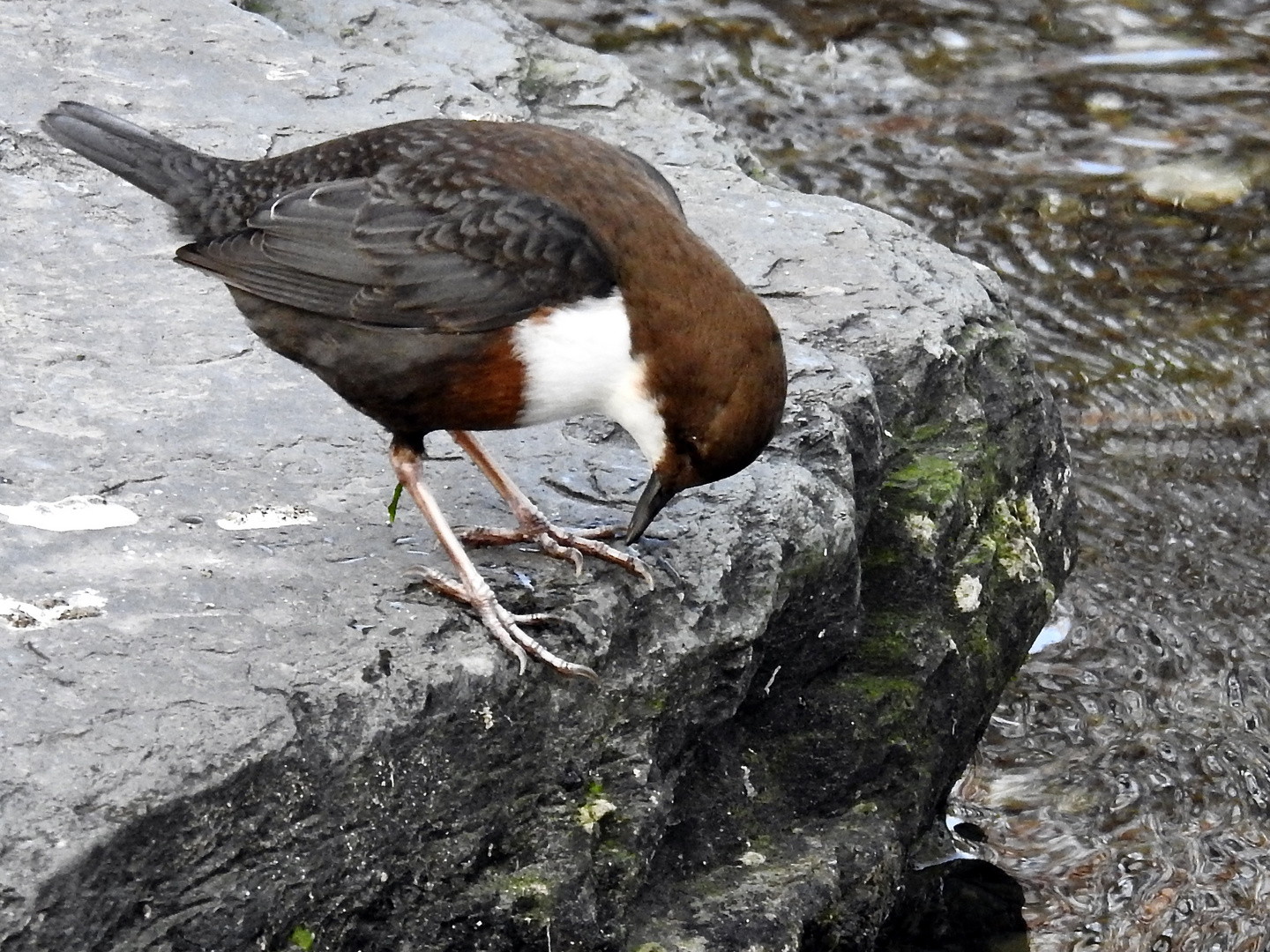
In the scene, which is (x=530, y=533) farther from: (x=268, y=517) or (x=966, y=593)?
(x=966, y=593)

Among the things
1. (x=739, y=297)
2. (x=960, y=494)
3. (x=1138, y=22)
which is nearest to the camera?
(x=739, y=297)

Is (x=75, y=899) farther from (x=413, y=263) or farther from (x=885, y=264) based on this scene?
(x=885, y=264)

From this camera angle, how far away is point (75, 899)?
2.46 meters

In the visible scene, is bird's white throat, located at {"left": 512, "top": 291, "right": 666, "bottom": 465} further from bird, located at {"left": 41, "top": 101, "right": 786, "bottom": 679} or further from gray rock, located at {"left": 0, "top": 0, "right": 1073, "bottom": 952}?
gray rock, located at {"left": 0, "top": 0, "right": 1073, "bottom": 952}

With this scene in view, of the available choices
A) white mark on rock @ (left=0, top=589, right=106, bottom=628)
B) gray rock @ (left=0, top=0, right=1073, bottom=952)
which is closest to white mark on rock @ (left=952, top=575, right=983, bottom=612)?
gray rock @ (left=0, top=0, right=1073, bottom=952)

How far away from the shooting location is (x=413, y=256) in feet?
10.7

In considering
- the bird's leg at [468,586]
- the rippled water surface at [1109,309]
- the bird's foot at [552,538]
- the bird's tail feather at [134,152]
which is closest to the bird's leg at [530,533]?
the bird's foot at [552,538]

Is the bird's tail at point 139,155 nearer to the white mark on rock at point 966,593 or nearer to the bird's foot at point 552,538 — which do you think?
the bird's foot at point 552,538

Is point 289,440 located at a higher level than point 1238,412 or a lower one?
higher

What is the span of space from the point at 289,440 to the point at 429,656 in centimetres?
75

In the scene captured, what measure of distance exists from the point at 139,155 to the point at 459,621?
1283mm

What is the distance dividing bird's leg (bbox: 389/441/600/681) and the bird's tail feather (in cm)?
76

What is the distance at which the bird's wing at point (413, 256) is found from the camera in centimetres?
314

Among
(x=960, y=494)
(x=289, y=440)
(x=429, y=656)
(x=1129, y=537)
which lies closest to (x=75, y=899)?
(x=429, y=656)
